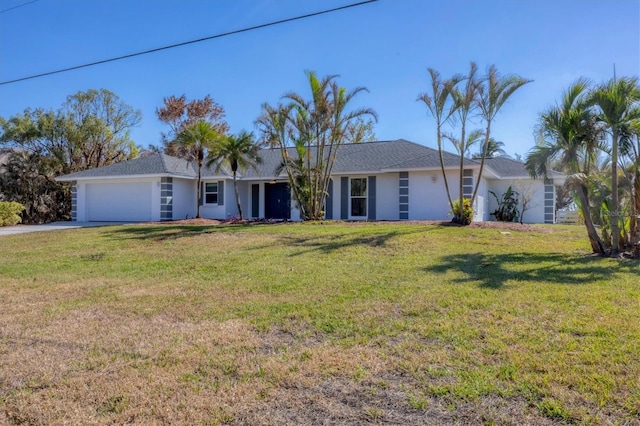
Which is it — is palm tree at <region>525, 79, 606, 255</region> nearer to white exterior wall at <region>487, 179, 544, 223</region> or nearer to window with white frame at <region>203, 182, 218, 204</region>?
white exterior wall at <region>487, 179, 544, 223</region>

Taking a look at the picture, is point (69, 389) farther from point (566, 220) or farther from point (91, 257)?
point (566, 220)

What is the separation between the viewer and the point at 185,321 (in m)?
4.95

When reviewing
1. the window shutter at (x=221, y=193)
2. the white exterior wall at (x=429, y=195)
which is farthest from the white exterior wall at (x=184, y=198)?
the white exterior wall at (x=429, y=195)

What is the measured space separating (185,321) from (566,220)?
22.1 metres

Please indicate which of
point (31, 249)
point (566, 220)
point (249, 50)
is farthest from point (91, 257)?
point (566, 220)

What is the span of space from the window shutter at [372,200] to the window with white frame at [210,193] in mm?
8276

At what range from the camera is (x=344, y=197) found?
20.3 meters

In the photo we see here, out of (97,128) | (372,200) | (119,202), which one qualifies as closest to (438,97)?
(372,200)

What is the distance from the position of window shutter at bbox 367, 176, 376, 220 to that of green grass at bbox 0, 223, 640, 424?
10.9 metres

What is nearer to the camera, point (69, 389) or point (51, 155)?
point (69, 389)

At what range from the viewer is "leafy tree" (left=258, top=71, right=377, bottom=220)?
50.2 feet

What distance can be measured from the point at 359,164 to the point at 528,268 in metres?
13.1

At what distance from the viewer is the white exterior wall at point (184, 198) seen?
22.2 m

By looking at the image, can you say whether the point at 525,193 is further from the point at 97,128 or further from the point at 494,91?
the point at 97,128
